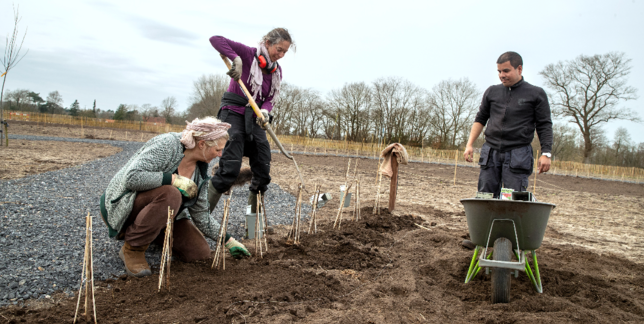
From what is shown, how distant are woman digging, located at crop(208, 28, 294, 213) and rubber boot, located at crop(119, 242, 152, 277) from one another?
101cm

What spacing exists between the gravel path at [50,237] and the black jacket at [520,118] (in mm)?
2435

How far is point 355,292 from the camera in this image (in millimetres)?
2146

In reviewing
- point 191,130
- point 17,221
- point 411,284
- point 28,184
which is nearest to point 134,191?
point 191,130

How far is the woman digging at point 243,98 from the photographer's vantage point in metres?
3.11

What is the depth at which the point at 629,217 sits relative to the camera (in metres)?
6.53

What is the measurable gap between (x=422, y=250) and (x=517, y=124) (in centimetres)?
131

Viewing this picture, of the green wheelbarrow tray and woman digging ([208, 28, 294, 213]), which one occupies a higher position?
woman digging ([208, 28, 294, 213])

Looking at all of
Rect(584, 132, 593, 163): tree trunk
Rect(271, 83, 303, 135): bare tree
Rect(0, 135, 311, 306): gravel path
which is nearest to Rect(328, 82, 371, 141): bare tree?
Rect(271, 83, 303, 135): bare tree

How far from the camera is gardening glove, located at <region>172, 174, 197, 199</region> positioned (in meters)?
2.26

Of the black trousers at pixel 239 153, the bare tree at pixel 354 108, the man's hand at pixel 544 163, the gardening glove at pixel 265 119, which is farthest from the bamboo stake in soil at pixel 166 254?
the bare tree at pixel 354 108

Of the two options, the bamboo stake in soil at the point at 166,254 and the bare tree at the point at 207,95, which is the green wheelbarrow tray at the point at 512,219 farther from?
the bare tree at the point at 207,95

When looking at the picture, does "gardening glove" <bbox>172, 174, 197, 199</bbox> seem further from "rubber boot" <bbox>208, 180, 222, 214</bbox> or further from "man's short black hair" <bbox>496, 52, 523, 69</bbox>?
"man's short black hair" <bbox>496, 52, 523, 69</bbox>

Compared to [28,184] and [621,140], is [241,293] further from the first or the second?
[621,140]

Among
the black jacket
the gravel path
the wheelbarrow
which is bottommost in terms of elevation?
the gravel path
